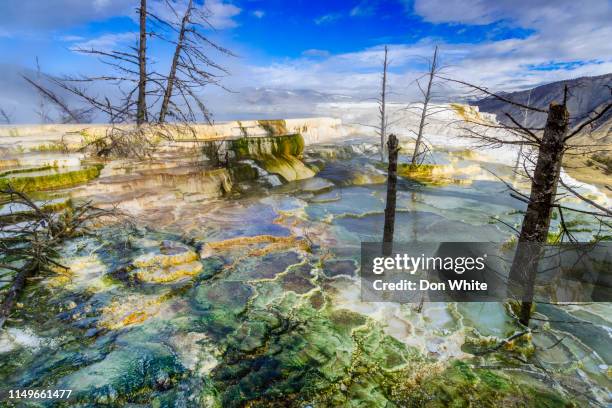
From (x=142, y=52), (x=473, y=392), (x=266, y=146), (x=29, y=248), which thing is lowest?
(x=473, y=392)

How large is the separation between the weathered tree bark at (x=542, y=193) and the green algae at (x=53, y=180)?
38.1ft

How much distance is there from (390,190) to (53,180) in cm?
983

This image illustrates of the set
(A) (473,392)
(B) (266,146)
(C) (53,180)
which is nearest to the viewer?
(A) (473,392)

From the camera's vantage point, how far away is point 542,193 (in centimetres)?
407

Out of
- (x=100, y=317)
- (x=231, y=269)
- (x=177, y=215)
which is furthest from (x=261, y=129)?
(x=100, y=317)

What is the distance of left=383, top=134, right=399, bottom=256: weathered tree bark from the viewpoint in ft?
22.7

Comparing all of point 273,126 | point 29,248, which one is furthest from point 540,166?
point 273,126

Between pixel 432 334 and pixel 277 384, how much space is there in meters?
2.90

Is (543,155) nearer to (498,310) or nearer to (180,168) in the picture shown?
(498,310)

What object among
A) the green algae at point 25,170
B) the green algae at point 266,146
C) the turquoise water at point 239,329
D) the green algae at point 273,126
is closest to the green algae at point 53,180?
the green algae at point 25,170

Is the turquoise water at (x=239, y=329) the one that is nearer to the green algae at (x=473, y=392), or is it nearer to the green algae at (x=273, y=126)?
the green algae at (x=473, y=392)

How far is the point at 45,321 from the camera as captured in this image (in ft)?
17.4

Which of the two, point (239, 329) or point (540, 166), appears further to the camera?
point (239, 329)

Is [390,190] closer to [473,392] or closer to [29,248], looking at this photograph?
[473,392]
